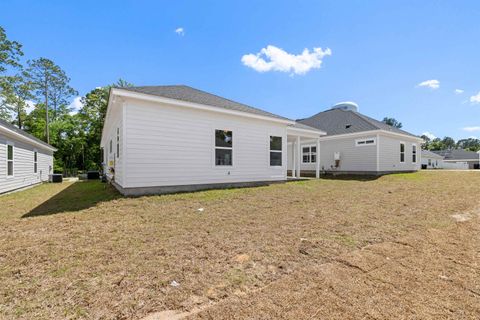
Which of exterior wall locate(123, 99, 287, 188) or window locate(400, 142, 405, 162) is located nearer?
exterior wall locate(123, 99, 287, 188)

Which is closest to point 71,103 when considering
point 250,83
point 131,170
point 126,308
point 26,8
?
point 26,8

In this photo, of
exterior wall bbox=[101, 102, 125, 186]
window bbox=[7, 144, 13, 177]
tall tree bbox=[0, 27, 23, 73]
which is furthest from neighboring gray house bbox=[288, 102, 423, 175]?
tall tree bbox=[0, 27, 23, 73]

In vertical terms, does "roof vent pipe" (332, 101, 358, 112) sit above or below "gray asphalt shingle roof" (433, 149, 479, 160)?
above

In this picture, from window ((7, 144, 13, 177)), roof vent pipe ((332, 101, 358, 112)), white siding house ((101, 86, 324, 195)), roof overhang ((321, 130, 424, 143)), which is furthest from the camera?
roof vent pipe ((332, 101, 358, 112))

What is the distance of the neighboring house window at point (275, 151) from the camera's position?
1114 cm

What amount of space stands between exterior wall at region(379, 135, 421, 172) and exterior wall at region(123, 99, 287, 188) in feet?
32.6

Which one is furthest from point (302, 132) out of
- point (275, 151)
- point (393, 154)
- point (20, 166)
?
point (20, 166)

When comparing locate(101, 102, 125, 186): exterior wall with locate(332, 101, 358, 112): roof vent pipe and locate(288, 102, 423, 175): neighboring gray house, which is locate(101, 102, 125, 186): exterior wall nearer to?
locate(288, 102, 423, 175): neighboring gray house

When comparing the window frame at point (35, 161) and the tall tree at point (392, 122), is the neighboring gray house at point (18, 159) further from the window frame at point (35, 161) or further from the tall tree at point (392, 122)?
the tall tree at point (392, 122)

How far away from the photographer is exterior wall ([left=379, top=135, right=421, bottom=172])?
15.8 meters

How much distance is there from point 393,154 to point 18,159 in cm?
2247

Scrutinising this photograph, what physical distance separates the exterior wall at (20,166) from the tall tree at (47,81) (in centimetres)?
1107

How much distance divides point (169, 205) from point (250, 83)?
12.4 metres

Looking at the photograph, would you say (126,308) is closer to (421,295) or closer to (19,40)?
(421,295)
